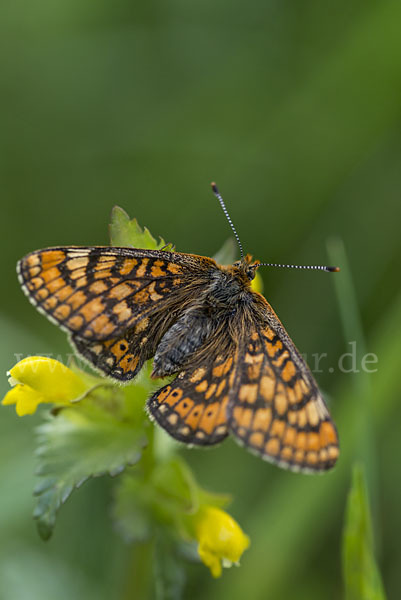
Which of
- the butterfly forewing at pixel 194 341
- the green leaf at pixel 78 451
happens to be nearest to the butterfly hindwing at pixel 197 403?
the butterfly forewing at pixel 194 341

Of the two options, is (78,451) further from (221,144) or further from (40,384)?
(221,144)

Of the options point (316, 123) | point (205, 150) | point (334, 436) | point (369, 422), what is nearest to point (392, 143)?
point (316, 123)

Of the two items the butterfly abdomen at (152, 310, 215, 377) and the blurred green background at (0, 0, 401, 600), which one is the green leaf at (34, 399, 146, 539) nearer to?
the butterfly abdomen at (152, 310, 215, 377)

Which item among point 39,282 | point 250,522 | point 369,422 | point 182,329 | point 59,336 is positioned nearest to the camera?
point 39,282

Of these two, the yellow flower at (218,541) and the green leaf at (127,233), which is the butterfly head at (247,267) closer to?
the green leaf at (127,233)

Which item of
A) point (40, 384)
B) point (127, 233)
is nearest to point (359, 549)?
point (40, 384)

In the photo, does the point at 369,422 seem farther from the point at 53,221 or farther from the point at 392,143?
the point at 53,221

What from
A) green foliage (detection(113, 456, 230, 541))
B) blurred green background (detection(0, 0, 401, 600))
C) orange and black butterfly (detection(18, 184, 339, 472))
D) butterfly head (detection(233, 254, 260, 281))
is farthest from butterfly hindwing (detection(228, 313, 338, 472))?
blurred green background (detection(0, 0, 401, 600))
